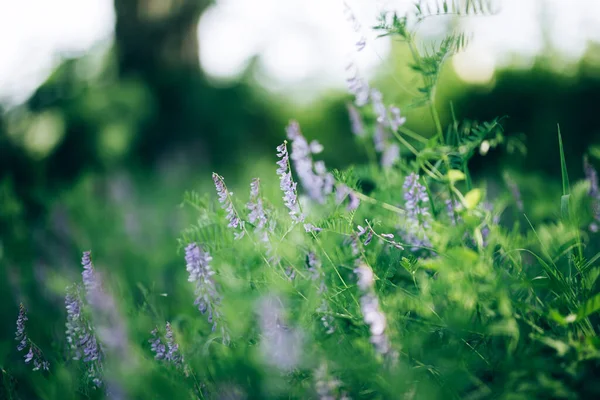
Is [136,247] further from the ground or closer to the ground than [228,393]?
closer to the ground

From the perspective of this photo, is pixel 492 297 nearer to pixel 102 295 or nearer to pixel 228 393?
pixel 228 393

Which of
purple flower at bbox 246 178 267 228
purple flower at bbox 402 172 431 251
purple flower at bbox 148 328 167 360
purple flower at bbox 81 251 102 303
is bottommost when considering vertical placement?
purple flower at bbox 148 328 167 360

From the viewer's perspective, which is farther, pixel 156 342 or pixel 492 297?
pixel 156 342

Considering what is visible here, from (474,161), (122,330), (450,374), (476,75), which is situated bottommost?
(474,161)

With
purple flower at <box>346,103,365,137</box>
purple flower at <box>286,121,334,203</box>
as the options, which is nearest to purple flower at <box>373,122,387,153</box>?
purple flower at <box>346,103,365,137</box>

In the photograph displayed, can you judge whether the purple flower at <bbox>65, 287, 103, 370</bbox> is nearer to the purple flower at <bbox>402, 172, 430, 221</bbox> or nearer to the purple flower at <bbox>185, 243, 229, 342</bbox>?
the purple flower at <bbox>185, 243, 229, 342</bbox>

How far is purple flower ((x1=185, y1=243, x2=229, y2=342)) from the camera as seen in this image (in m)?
1.32

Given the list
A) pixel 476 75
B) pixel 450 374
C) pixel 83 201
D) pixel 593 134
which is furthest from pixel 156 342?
pixel 476 75

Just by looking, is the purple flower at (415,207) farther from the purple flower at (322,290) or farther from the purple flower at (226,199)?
the purple flower at (226,199)

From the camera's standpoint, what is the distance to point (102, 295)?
3.77ft

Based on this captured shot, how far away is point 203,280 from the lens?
53.1 inches

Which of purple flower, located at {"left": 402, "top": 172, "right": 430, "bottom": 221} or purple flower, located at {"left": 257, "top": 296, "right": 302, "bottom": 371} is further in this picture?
purple flower, located at {"left": 402, "top": 172, "right": 430, "bottom": 221}

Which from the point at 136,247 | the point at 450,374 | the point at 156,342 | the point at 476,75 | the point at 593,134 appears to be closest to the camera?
the point at 450,374

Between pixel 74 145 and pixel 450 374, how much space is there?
623cm
